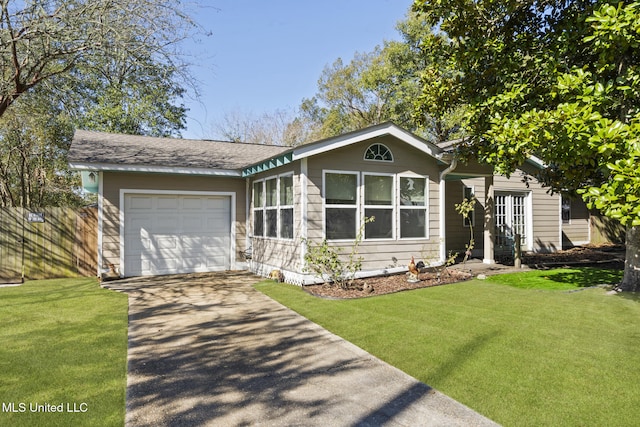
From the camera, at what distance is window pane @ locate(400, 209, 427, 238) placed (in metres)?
9.05

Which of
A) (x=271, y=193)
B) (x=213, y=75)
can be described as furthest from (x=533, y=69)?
(x=213, y=75)

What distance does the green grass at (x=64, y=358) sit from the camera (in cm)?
303

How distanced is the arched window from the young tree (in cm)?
131

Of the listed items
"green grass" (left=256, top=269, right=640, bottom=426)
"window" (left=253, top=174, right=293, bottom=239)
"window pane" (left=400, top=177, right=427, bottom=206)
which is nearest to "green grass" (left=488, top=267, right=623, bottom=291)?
"green grass" (left=256, top=269, right=640, bottom=426)

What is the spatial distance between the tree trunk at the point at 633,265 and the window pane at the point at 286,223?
20.6ft

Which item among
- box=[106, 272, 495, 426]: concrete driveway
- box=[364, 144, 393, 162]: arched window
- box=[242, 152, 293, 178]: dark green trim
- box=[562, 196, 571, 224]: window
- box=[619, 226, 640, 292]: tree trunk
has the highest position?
box=[364, 144, 393, 162]: arched window

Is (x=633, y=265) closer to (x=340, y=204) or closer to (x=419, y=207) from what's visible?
(x=419, y=207)

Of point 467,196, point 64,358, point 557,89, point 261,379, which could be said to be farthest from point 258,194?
point 467,196

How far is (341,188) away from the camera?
8461mm

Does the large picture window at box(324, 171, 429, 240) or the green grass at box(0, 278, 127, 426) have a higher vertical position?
the large picture window at box(324, 171, 429, 240)

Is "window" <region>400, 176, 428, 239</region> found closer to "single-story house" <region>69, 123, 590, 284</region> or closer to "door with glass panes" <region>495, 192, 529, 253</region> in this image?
"single-story house" <region>69, 123, 590, 284</region>

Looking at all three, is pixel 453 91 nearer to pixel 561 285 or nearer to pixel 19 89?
pixel 561 285

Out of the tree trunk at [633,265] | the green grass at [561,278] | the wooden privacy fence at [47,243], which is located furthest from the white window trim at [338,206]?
the wooden privacy fence at [47,243]

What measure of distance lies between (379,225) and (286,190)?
2.22 meters
